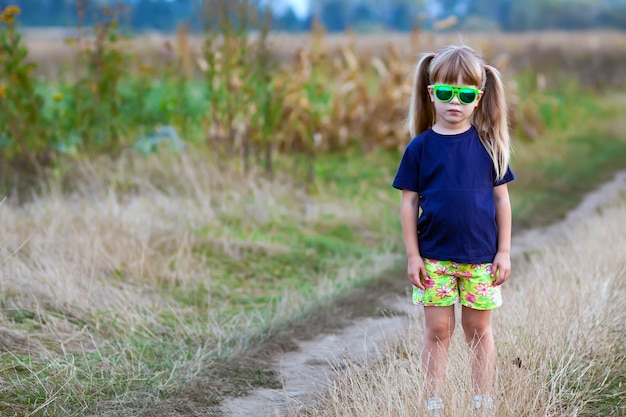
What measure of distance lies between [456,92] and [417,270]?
732 millimetres

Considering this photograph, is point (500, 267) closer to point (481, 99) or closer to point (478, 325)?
point (478, 325)

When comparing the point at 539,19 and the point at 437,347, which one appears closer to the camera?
the point at 437,347

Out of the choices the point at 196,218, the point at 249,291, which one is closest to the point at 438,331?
the point at 249,291

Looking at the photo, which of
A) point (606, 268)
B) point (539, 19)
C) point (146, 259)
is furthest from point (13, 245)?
point (539, 19)

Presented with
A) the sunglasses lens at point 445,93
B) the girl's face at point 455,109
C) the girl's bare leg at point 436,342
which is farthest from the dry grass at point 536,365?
the sunglasses lens at point 445,93

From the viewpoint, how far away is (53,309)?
472 centimetres

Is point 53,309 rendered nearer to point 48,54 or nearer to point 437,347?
point 437,347

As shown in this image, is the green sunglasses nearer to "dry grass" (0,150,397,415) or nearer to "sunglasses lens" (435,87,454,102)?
"sunglasses lens" (435,87,454,102)

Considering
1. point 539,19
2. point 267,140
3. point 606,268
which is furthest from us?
point 539,19

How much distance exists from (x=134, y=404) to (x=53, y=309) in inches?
49.0

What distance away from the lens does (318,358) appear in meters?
4.39

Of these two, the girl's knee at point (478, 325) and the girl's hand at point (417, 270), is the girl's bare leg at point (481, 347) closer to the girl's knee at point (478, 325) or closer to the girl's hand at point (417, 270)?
the girl's knee at point (478, 325)

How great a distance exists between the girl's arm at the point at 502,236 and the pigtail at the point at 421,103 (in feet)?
1.53

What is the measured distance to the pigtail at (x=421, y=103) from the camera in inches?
138
